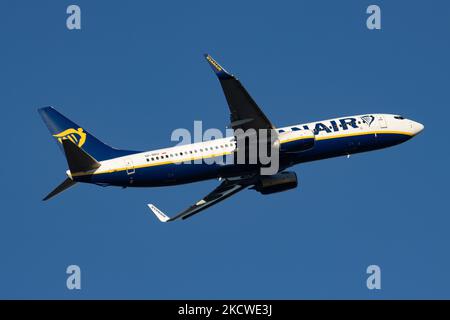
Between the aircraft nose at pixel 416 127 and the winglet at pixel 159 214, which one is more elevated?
the aircraft nose at pixel 416 127

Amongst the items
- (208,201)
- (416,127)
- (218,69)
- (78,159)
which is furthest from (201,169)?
(416,127)

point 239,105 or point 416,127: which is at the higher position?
point 416,127

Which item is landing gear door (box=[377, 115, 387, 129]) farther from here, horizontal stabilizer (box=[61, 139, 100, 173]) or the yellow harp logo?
the yellow harp logo

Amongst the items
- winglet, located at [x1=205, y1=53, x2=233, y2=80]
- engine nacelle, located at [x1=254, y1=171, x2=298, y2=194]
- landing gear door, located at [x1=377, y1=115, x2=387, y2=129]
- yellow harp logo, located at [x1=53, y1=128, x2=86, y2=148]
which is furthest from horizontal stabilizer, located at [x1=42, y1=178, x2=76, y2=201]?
landing gear door, located at [x1=377, y1=115, x2=387, y2=129]

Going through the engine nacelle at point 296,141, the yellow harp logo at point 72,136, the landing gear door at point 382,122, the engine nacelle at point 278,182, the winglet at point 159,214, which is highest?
the landing gear door at point 382,122

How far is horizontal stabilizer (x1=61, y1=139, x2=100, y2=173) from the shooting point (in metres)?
60.5

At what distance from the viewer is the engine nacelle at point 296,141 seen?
2539 inches

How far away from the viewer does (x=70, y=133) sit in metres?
66.6

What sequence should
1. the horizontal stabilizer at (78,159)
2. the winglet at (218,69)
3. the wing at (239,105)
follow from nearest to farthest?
the winglet at (218,69) → the wing at (239,105) → the horizontal stabilizer at (78,159)

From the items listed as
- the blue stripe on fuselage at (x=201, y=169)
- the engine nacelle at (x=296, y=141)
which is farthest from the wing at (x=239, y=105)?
the blue stripe on fuselage at (x=201, y=169)

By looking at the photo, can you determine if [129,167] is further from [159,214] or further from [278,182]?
[278,182]

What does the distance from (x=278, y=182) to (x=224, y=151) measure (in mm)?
6687

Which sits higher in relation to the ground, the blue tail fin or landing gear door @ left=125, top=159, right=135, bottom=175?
the blue tail fin

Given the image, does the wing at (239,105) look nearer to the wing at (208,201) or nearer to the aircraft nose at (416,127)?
the wing at (208,201)
